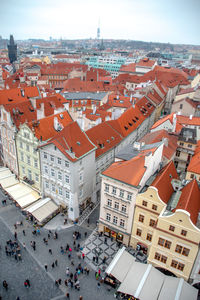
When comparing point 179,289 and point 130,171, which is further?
point 130,171

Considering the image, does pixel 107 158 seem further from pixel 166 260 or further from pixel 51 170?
pixel 166 260

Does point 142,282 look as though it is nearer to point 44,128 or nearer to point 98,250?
point 98,250

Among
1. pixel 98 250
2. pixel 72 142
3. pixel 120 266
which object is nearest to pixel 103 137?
pixel 72 142

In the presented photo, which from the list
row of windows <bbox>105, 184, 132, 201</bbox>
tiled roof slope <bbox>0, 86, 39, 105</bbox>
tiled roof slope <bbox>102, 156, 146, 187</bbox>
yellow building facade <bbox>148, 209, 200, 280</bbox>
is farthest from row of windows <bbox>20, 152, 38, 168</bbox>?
yellow building facade <bbox>148, 209, 200, 280</bbox>

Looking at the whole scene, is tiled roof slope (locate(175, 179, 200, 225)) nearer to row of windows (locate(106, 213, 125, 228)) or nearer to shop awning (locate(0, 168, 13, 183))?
row of windows (locate(106, 213, 125, 228))

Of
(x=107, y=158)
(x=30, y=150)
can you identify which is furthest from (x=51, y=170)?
(x=107, y=158)

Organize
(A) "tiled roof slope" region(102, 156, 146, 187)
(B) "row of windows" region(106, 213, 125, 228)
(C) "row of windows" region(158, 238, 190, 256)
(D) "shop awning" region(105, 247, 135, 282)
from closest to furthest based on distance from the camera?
(C) "row of windows" region(158, 238, 190, 256), (D) "shop awning" region(105, 247, 135, 282), (A) "tiled roof slope" region(102, 156, 146, 187), (B) "row of windows" region(106, 213, 125, 228)

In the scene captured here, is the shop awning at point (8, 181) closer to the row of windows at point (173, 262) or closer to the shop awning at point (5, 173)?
the shop awning at point (5, 173)

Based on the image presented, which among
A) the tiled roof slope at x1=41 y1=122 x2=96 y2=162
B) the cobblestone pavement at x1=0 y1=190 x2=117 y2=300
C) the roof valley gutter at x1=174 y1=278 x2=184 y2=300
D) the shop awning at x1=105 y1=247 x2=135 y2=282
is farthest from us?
the tiled roof slope at x1=41 y1=122 x2=96 y2=162
